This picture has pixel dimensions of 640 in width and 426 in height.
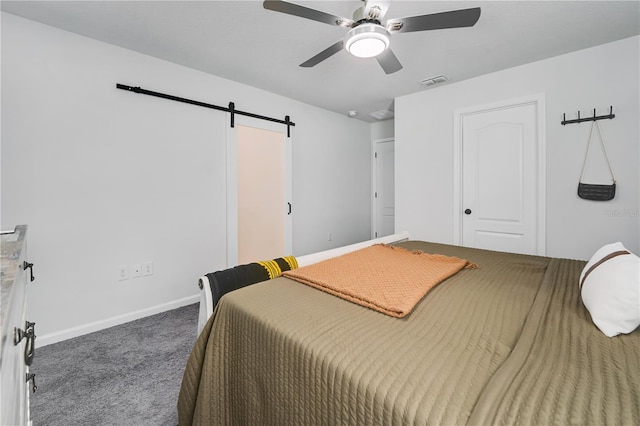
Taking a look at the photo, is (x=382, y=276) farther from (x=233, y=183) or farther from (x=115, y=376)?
(x=233, y=183)

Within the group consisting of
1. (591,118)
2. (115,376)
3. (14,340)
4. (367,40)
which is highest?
(367,40)

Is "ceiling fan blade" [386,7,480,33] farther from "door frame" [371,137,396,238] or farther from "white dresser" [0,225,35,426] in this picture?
"door frame" [371,137,396,238]

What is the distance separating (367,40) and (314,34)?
0.73 meters

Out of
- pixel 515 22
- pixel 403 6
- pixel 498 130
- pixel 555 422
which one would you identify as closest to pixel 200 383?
pixel 555 422

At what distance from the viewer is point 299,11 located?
1.49 m

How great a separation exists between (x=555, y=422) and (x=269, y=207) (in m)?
3.43

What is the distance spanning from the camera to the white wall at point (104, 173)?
201 centimetres

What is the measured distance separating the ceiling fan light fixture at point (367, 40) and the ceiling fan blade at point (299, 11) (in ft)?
0.23

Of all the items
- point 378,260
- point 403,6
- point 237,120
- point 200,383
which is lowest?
point 200,383

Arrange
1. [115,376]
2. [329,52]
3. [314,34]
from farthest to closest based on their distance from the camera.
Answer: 1. [314,34]
2. [329,52]
3. [115,376]

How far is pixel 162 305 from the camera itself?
263cm

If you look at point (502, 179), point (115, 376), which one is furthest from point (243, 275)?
point (502, 179)

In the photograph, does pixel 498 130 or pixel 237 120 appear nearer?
pixel 498 130

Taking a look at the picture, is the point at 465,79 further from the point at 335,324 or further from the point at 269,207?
the point at 335,324
